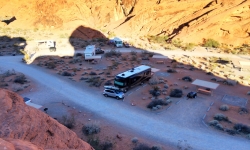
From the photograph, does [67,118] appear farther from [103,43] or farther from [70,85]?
[103,43]

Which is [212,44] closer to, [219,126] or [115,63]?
[115,63]

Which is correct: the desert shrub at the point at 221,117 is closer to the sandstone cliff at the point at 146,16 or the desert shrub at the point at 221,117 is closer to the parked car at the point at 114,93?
the parked car at the point at 114,93

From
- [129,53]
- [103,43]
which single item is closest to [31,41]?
[103,43]

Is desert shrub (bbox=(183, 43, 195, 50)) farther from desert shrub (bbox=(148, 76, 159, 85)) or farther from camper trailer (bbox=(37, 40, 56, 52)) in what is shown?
camper trailer (bbox=(37, 40, 56, 52))

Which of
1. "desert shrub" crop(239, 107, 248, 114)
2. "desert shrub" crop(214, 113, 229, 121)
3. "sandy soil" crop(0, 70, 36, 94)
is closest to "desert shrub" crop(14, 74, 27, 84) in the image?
"sandy soil" crop(0, 70, 36, 94)

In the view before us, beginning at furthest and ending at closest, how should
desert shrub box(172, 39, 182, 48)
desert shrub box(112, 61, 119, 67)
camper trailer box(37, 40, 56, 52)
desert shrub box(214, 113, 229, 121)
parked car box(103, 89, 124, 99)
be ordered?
desert shrub box(172, 39, 182, 48) < camper trailer box(37, 40, 56, 52) < desert shrub box(112, 61, 119, 67) < parked car box(103, 89, 124, 99) < desert shrub box(214, 113, 229, 121)

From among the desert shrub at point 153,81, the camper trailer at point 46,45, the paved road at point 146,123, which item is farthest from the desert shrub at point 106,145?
the camper trailer at point 46,45

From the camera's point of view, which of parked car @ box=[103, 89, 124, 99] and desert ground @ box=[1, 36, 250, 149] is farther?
parked car @ box=[103, 89, 124, 99]
